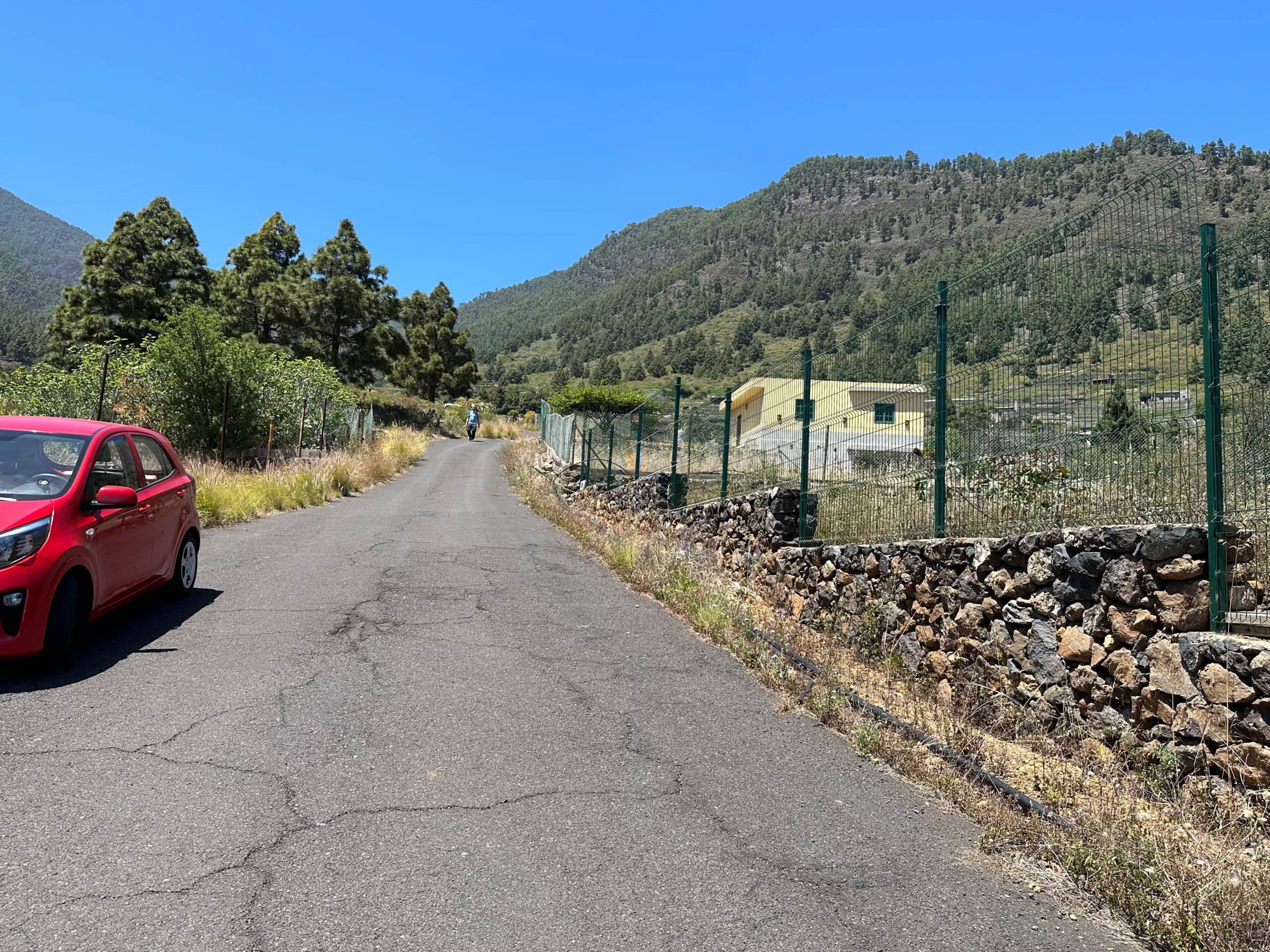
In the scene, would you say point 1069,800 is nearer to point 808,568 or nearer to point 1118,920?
point 1118,920

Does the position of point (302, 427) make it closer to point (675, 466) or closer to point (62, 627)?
point (675, 466)

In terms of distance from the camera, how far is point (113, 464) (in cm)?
697

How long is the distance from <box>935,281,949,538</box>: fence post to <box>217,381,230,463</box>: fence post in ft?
53.8

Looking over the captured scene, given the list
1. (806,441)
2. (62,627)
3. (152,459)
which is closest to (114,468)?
(152,459)

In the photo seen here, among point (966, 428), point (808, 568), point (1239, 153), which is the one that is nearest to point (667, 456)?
point (808, 568)

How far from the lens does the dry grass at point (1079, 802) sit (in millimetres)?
3283

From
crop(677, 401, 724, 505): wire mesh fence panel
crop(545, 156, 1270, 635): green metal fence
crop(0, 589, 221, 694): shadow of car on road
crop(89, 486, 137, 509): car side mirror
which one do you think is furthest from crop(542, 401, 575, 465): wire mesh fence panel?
crop(89, 486, 137, 509): car side mirror

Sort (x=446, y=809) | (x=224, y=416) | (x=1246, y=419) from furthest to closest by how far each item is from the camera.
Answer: (x=224, y=416) < (x=1246, y=419) < (x=446, y=809)

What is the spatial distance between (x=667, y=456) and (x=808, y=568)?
6.60 m

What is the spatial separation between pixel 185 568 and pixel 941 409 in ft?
22.0

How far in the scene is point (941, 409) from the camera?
7.16 meters

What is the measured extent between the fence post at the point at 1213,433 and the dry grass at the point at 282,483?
1158 cm

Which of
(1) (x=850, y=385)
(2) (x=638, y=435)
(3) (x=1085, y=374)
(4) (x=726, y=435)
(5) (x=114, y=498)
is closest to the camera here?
(3) (x=1085, y=374)

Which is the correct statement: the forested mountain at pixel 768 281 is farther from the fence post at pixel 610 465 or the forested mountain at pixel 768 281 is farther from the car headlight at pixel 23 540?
the car headlight at pixel 23 540
